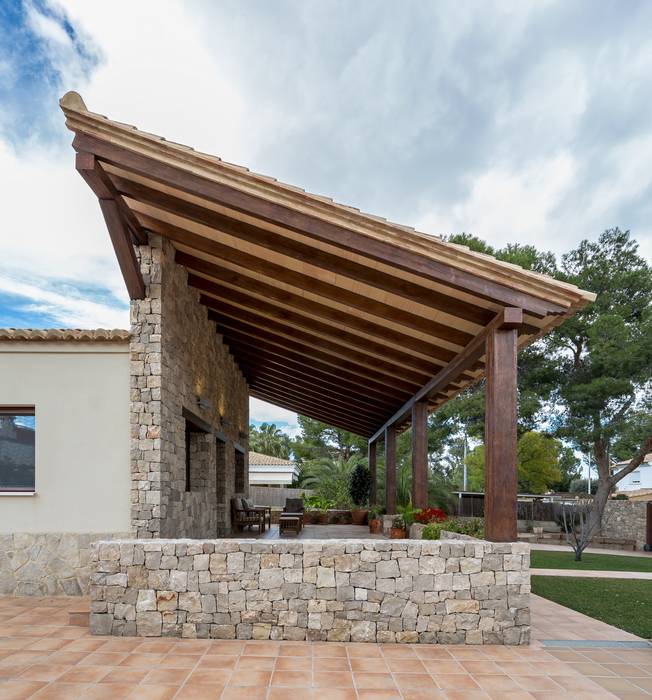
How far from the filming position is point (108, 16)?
11.5m

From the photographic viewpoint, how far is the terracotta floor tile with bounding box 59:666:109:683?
4387mm

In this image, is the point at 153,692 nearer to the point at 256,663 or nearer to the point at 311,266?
the point at 256,663

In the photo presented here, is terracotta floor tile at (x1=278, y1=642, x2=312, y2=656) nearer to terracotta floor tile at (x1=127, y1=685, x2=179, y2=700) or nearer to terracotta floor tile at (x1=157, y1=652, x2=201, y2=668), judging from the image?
terracotta floor tile at (x1=157, y1=652, x2=201, y2=668)

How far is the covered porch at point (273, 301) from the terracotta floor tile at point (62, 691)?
3.20m

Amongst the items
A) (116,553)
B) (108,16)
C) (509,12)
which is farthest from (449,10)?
(116,553)

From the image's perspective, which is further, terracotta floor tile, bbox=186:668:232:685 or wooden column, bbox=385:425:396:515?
wooden column, bbox=385:425:396:515

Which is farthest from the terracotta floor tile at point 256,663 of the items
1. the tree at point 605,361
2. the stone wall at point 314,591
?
the tree at point 605,361

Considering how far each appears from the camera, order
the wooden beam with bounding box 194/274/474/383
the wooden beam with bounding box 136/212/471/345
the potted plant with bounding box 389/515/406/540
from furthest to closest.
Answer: the potted plant with bounding box 389/515/406/540, the wooden beam with bounding box 194/274/474/383, the wooden beam with bounding box 136/212/471/345

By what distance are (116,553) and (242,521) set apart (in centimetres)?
847

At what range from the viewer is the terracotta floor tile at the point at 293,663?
15.5 ft

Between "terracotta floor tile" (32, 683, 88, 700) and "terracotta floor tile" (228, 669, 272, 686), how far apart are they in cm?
110

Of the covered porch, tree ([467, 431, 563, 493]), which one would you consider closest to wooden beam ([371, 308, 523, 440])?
the covered porch

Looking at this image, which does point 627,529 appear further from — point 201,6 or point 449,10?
point 201,6

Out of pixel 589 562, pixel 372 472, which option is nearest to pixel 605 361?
→ pixel 589 562
